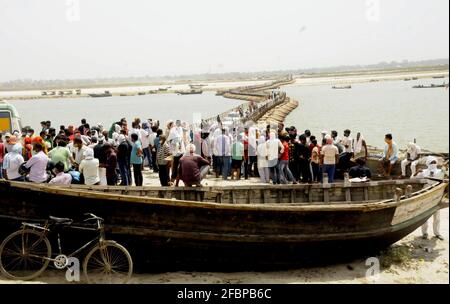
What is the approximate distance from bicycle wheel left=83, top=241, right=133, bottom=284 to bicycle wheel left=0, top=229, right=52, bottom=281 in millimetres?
656

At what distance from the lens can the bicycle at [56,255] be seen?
6.98 meters

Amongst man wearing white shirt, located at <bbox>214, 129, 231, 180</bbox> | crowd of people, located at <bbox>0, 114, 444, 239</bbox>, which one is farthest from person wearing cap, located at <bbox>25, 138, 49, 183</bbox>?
man wearing white shirt, located at <bbox>214, 129, 231, 180</bbox>

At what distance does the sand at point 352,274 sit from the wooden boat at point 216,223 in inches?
7.8

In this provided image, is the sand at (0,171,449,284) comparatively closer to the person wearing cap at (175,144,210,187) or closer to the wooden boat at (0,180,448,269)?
the wooden boat at (0,180,448,269)

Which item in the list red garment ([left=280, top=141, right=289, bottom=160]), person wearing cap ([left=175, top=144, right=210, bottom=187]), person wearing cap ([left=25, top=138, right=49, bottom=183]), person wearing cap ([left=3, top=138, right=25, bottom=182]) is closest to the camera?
person wearing cap ([left=25, top=138, right=49, bottom=183])

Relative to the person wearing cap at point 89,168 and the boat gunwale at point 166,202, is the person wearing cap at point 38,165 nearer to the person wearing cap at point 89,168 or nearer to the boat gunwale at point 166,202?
the person wearing cap at point 89,168

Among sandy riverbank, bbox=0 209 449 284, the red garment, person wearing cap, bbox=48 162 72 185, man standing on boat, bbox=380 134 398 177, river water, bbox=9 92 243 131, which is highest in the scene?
person wearing cap, bbox=48 162 72 185

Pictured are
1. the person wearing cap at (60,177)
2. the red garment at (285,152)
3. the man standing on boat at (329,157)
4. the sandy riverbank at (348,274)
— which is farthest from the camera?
the red garment at (285,152)

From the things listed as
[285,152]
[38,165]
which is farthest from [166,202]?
[285,152]

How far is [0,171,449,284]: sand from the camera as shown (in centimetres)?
761

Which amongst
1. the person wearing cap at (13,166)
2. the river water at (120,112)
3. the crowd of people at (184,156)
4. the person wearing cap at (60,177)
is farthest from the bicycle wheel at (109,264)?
the river water at (120,112)

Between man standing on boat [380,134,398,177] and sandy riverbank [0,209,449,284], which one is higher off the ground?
man standing on boat [380,134,398,177]
